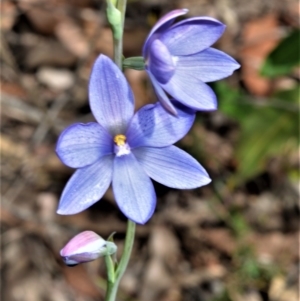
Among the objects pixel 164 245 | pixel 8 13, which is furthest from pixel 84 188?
pixel 8 13

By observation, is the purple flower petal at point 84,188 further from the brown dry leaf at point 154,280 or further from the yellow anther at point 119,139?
the brown dry leaf at point 154,280

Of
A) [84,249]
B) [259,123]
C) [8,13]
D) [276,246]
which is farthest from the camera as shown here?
[8,13]

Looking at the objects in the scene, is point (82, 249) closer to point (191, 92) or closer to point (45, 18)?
point (191, 92)

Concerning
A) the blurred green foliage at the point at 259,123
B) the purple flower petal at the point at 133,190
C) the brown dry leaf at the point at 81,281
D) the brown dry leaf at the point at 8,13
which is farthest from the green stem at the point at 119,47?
the brown dry leaf at the point at 8,13

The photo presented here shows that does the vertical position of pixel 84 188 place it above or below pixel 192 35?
below

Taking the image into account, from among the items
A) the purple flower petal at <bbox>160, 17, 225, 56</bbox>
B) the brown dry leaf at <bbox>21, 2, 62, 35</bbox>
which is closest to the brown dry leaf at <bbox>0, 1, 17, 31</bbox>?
the brown dry leaf at <bbox>21, 2, 62, 35</bbox>

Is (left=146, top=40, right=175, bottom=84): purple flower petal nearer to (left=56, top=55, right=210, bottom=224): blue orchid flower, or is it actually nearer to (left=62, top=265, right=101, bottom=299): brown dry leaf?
(left=56, top=55, right=210, bottom=224): blue orchid flower

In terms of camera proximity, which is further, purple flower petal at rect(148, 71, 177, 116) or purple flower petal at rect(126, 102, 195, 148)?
purple flower petal at rect(126, 102, 195, 148)

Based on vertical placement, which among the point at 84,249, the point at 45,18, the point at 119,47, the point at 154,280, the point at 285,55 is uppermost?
the point at 119,47
